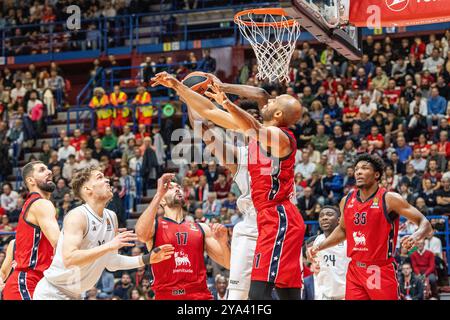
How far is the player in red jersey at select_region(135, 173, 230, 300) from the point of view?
26.5 ft

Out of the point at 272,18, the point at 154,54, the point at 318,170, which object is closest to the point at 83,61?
the point at 154,54

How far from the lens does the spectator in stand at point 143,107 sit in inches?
782

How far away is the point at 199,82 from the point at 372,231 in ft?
7.33

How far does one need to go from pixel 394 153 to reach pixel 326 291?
6.25 metres

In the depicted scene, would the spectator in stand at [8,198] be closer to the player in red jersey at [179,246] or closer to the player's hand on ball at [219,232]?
the player in red jersey at [179,246]

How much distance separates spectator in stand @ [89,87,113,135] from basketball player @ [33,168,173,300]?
42.4ft

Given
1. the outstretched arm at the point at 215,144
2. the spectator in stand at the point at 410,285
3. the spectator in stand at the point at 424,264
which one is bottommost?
the spectator in stand at the point at 410,285

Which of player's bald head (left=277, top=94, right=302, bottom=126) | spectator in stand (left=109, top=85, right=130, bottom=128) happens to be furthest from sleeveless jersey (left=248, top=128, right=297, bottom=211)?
spectator in stand (left=109, top=85, right=130, bottom=128)

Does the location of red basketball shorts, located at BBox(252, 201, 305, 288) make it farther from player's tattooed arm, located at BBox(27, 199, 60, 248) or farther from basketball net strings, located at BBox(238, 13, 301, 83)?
basketball net strings, located at BBox(238, 13, 301, 83)

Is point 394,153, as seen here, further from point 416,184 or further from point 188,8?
point 188,8

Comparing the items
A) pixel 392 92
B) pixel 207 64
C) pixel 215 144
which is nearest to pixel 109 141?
pixel 207 64

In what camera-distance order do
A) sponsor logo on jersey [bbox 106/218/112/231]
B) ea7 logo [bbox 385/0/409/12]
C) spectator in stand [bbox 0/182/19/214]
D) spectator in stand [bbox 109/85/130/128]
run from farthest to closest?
spectator in stand [bbox 109/85/130/128], spectator in stand [bbox 0/182/19/214], ea7 logo [bbox 385/0/409/12], sponsor logo on jersey [bbox 106/218/112/231]

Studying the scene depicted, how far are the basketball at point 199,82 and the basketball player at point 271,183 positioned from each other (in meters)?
0.54

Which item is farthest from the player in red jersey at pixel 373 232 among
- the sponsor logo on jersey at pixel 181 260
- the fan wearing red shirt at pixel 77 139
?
the fan wearing red shirt at pixel 77 139
